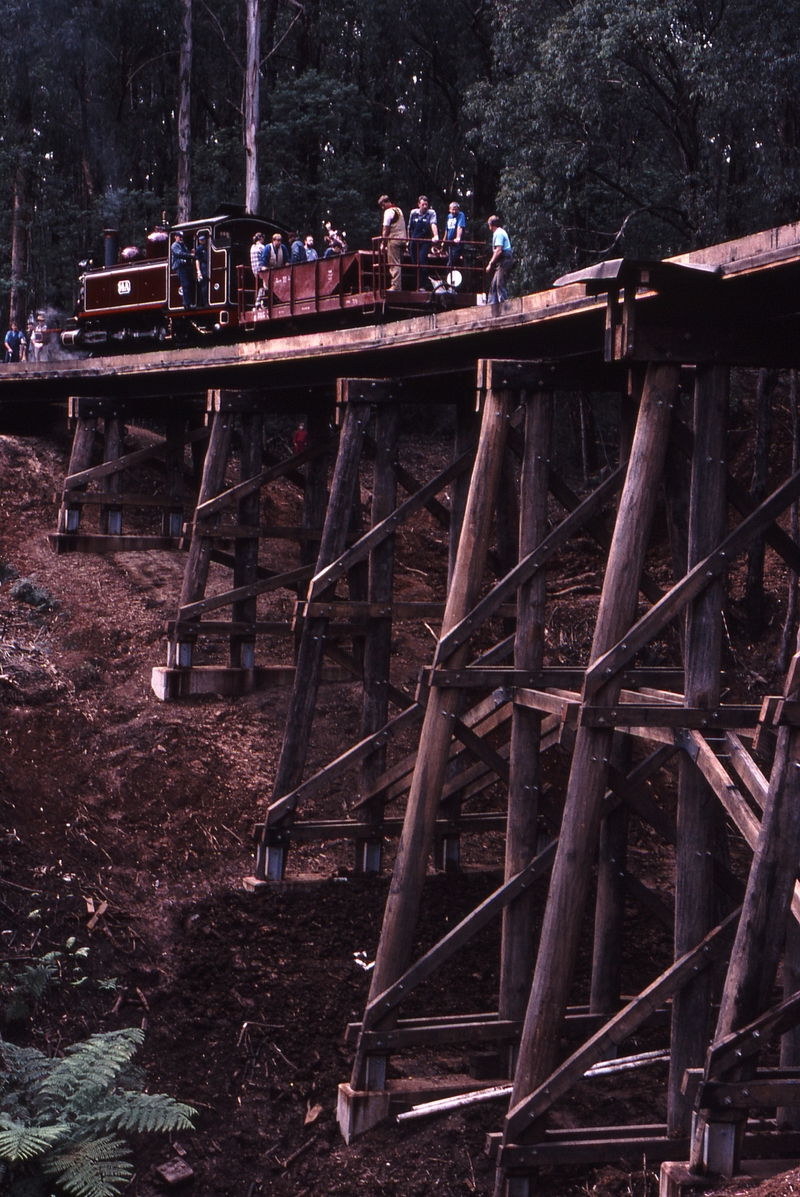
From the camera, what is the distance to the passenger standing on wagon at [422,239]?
1390 centimetres

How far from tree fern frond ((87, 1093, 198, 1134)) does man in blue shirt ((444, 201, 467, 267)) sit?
9.26 m

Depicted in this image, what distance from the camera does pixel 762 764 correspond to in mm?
15438

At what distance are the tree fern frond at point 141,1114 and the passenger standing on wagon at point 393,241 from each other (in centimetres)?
889

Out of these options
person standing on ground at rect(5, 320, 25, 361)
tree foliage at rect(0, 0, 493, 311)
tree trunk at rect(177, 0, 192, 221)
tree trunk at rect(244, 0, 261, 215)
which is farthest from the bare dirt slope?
tree foliage at rect(0, 0, 493, 311)

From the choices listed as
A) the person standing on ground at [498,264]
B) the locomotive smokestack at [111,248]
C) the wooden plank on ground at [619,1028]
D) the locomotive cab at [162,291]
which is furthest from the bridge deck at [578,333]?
the locomotive smokestack at [111,248]

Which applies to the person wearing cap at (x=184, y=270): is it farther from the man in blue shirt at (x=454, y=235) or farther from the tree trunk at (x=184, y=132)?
the tree trunk at (x=184, y=132)

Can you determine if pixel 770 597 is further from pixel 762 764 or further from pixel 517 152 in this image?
pixel 517 152

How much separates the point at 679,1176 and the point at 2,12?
3439cm

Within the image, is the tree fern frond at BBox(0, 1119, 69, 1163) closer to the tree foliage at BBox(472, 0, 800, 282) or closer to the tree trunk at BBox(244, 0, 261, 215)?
the tree foliage at BBox(472, 0, 800, 282)

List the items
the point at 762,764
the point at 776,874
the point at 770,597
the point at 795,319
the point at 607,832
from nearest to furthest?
the point at 776,874 < the point at 795,319 < the point at 607,832 < the point at 762,764 < the point at 770,597

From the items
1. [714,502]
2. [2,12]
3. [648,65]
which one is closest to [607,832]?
[714,502]

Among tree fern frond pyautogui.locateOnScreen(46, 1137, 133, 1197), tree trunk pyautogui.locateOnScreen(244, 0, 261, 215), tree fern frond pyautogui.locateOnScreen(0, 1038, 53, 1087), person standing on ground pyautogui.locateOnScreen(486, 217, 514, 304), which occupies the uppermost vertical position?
tree trunk pyautogui.locateOnScreen(244, 0, 261, 215)

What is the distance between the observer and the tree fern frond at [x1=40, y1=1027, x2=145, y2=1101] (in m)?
7.72

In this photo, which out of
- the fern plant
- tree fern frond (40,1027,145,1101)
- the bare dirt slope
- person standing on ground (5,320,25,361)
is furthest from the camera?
person standing on ground (5,320,25,361)
